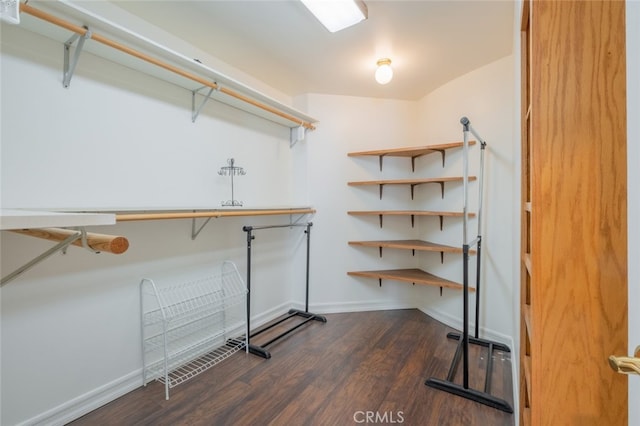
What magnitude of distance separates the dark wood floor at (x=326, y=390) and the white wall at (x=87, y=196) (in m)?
0.29

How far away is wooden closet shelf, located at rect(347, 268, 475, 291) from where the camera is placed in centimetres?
251

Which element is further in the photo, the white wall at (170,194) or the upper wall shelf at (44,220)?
the white wall at (170,194)

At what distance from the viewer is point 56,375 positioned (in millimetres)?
1431

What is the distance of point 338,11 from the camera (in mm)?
1671

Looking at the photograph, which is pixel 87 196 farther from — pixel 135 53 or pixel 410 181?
pixel 410 181

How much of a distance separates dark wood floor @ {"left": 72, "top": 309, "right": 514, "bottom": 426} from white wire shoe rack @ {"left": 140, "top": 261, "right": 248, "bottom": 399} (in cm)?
11

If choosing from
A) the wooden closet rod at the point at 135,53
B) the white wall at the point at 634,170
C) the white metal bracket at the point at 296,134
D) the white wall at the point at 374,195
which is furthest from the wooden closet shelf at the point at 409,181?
the white wall at the point at 634,170

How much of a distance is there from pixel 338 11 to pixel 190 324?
7.48 ft

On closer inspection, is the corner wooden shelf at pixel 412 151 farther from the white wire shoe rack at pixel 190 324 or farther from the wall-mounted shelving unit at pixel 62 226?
the wall-mounted shelving unit at pixel 62 226

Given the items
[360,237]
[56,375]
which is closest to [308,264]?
[360,237]

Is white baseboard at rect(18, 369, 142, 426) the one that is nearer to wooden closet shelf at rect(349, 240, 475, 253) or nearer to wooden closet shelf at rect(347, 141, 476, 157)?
wooden closet shelf at rect(349, 240, 475, 253)

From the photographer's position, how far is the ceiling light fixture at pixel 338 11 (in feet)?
5.29

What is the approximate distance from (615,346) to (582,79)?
2.32ft
